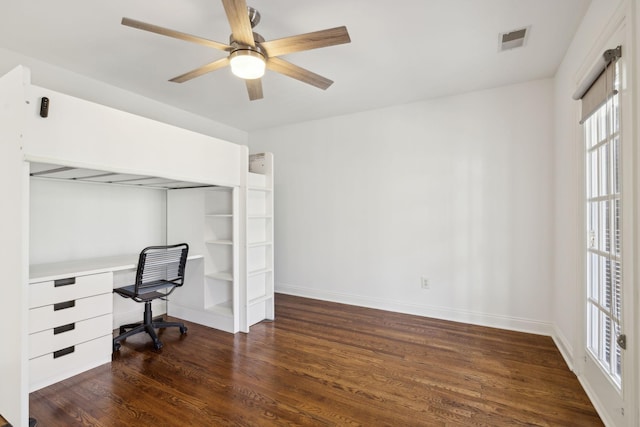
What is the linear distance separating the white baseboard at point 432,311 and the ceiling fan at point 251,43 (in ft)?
9.02

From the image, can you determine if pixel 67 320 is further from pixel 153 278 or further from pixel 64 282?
pixel 153 278

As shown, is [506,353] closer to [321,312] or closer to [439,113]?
[321,312]

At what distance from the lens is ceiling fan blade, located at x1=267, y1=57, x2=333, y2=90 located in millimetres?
2061

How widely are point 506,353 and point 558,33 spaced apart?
8.51ft

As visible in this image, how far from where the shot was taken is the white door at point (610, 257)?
1.46 m

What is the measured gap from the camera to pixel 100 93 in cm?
305

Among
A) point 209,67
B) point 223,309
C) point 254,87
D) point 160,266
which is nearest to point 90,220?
point 160,266

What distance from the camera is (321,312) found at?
12.1 ft

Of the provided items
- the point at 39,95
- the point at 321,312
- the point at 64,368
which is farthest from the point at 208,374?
the point at 39,95

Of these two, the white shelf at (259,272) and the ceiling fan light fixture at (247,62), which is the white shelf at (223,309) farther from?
the ceiling fan light fixture at (247,62)

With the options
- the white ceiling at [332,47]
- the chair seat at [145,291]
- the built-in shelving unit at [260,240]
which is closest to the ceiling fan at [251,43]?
the white ceiling at [332,47]

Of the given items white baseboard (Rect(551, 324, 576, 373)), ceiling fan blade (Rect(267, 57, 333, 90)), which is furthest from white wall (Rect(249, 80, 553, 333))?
ceiling fan blade (Rect(267, 57, 333, 90))

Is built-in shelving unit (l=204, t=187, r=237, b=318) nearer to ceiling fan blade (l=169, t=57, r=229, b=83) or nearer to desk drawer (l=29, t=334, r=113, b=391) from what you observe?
desk drawer (l=29, t=334, r=113, b=391)

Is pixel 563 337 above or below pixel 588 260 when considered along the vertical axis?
below
